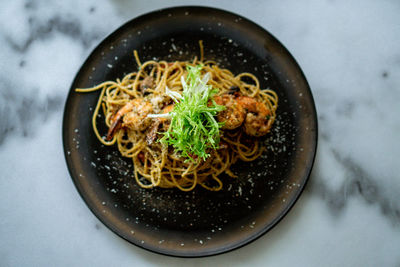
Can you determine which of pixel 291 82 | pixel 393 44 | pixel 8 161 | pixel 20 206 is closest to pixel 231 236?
pixel 291 82

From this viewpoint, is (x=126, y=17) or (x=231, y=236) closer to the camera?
(x=231, y=236)

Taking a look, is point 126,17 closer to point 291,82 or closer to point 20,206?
point 291,82

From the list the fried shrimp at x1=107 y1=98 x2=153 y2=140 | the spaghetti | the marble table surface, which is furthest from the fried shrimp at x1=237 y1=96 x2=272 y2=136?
the fried shrimp at x1=107 y1=98 x2=153 y2=140

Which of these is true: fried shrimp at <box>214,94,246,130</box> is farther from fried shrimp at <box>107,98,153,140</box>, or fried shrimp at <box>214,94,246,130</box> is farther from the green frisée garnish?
fried shrimp at <box>107,98,153,140</box>

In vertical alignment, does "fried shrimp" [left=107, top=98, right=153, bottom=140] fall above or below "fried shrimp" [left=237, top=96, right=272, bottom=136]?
below

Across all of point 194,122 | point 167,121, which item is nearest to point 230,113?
point 194,122

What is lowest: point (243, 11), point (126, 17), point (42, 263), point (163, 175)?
point (42, 263)
